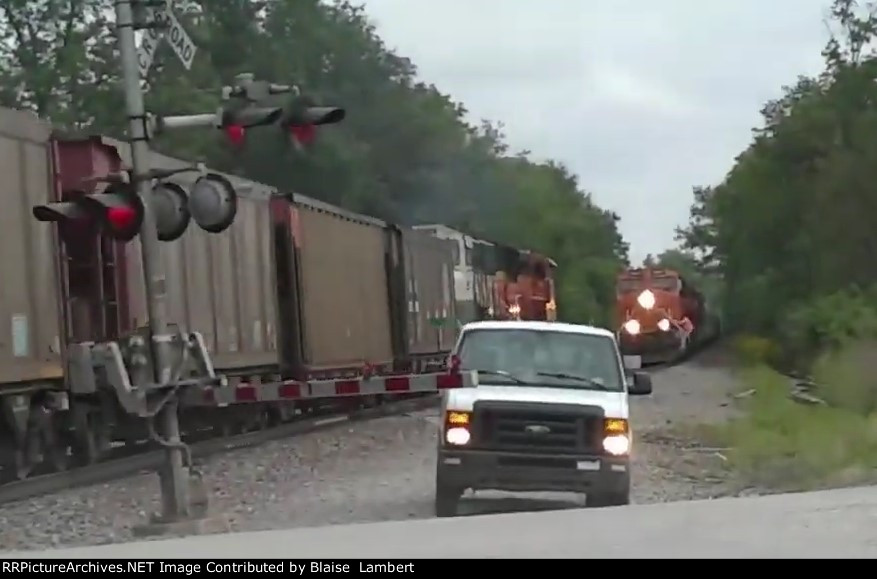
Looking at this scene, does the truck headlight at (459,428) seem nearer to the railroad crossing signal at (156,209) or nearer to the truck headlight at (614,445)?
the truck headlight at (614,445)

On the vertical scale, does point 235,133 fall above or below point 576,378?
above

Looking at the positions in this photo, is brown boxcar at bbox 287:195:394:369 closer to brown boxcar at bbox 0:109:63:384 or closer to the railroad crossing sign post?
brown boxcar at bbox 0:109:63:384

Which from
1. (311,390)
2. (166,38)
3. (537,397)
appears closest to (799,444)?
(537,397)

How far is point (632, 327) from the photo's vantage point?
49188 millimetres

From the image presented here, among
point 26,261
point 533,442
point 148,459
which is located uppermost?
point 26,261

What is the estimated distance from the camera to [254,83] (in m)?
12.9

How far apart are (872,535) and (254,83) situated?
22.4 feet

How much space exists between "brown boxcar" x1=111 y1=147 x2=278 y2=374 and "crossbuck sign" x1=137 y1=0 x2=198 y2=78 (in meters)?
4.51

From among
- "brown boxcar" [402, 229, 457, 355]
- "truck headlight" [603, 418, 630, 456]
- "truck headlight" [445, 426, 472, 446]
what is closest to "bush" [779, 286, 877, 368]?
"brown boxcar" [402, 229, 457, 355]

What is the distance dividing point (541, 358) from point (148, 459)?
7.01 m

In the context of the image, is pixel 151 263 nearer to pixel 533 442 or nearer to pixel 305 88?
pixel 533 442

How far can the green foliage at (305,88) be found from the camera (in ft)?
164

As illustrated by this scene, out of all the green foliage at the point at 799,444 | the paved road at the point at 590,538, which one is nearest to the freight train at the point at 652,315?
the green foliage at the point at 799,444
